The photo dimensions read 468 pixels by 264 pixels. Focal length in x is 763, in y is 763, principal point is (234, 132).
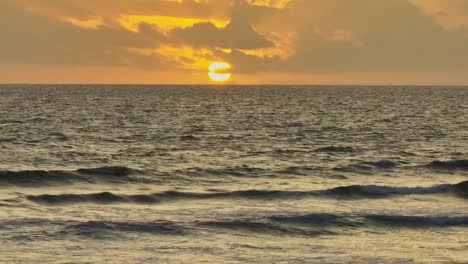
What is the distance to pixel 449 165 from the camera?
139ft

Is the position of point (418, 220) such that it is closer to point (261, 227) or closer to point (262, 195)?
point (261, 227)

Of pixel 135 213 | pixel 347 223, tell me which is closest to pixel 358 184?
pixel 347 223

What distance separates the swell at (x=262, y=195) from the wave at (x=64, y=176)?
4.09 m

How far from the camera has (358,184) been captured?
35.2m

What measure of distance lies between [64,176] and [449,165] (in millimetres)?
20993

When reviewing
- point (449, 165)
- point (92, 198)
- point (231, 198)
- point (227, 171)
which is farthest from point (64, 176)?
point (449, 165)

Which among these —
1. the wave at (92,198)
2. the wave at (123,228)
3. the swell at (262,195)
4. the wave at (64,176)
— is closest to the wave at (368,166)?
the swell at (262,195)

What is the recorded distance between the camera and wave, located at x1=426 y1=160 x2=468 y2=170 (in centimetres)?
4169

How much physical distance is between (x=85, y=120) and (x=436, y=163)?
43.6m

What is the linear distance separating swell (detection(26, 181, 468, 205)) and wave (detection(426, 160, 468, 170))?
7036mm

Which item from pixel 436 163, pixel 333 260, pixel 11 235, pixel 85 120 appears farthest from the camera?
pixel 85 120

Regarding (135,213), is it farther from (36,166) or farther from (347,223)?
(36,166)

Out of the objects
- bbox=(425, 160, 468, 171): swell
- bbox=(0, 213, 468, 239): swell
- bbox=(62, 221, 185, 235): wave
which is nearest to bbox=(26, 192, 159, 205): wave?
bbox=(0, 213, 468, 239): swell

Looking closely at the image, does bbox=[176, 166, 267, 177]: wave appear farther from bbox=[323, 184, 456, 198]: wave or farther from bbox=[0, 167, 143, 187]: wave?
bbox=[323, 184, 456, 198]: wave
